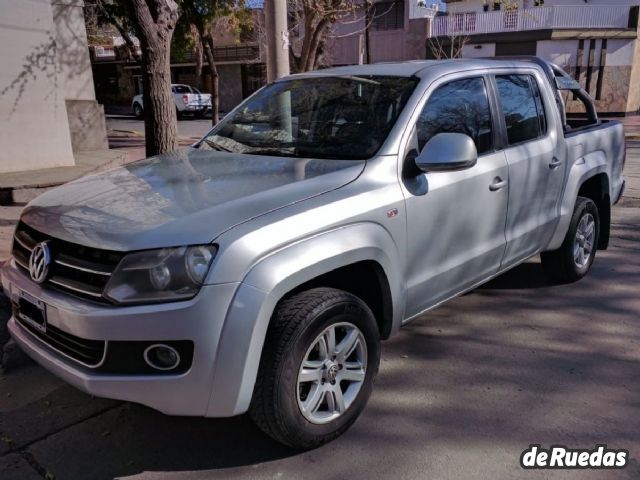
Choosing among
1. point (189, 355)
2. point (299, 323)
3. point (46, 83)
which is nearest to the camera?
point (189, 355)

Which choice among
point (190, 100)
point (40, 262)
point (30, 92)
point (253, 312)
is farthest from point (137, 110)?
point (253, 312)

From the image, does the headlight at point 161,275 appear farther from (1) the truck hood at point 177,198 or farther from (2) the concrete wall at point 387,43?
(2) the concrete wall at point 387,43

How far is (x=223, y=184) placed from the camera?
2.93m

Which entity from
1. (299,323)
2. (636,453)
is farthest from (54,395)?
(636,453)

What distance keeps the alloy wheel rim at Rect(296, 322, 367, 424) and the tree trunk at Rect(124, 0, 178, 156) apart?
3814 mm

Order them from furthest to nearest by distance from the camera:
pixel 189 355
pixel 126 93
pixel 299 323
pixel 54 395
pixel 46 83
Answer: pixel 126 93
pixel 46 83
pixel 54 395
pixel 299 323
pixel 189 355

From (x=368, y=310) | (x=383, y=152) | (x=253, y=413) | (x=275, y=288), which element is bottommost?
(x=253, y=413)

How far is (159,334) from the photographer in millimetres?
2346

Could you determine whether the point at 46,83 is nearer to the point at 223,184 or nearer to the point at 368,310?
the point at 223,184

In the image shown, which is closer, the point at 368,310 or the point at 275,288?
the point at 275,288

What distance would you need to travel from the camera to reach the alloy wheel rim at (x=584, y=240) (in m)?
4.89

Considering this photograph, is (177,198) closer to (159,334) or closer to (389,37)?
(159,334)

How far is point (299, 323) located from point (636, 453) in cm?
170

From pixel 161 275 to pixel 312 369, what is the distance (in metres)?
0.83
